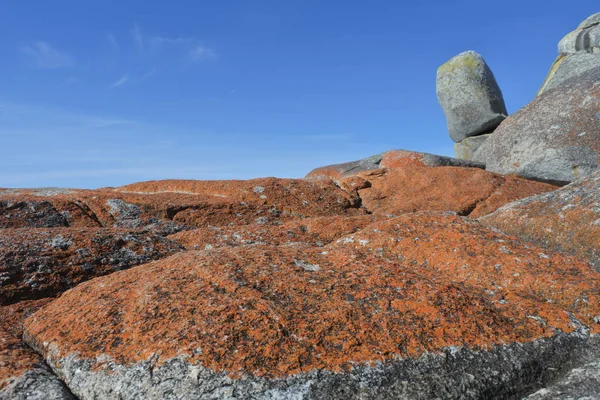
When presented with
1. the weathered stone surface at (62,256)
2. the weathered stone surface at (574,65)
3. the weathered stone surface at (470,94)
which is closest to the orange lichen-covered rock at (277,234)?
the weathered stone surface at (62,256)

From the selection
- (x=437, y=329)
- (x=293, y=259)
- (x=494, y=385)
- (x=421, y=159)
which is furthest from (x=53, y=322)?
(x=421, y=159)

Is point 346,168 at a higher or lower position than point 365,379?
higher

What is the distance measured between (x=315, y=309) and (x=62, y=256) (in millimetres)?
2985

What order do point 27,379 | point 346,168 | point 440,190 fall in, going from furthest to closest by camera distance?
point 346,168 < point 440,190 < point 27,379

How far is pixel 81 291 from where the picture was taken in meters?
3.99

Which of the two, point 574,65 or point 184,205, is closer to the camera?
point 184,205

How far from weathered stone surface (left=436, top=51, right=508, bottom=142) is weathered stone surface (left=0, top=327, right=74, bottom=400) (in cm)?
2619

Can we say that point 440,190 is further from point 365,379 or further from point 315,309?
point 365,379

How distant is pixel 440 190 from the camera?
8969 millimetres

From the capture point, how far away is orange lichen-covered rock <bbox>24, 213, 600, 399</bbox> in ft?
8.82

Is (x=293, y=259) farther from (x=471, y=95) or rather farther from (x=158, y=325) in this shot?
(x=471, y=95)

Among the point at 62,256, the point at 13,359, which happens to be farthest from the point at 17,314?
the point at 13,359

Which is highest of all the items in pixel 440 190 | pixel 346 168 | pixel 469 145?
pixel 469 145

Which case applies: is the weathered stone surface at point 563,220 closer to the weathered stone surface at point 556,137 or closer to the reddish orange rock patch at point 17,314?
the reddish orange rock patch at point 17,314
